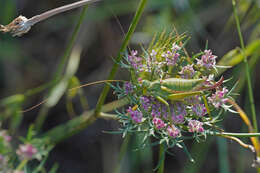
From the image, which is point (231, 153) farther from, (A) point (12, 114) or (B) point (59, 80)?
(A) point (12, 114)

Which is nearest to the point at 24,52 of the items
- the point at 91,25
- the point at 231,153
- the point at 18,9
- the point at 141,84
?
the point at 18,9

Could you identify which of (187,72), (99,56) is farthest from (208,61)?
(99,56)

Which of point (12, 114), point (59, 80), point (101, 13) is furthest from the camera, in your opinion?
point (101, 13)

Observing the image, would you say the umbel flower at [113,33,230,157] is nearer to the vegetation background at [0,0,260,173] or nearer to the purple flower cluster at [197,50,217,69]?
the purple flower cluster at [197,50,217,69]

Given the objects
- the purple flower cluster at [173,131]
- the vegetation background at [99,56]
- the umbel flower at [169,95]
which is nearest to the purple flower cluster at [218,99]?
the umbel flower at [169,95]

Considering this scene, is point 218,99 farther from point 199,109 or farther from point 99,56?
point 99,56

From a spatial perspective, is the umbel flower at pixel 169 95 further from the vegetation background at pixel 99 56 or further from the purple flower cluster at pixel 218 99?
the vegetation background at pixel 99 56

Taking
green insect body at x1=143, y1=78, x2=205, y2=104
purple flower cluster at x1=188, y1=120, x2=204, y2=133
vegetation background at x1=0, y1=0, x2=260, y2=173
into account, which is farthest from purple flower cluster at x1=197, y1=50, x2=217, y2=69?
vegetation background at x1=0, y1=0, x2=260, y2=173
